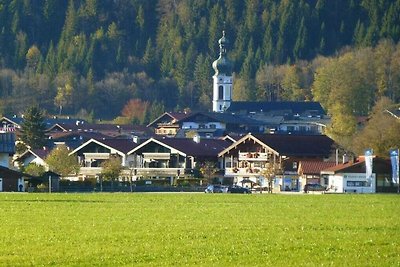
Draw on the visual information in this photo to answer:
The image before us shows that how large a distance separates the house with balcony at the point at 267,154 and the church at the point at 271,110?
39.2m

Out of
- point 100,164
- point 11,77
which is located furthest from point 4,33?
point 100,164

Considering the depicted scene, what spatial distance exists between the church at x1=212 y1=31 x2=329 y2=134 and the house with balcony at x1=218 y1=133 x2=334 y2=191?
129ft

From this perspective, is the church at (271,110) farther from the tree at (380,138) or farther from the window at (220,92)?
the tree at (380,138)

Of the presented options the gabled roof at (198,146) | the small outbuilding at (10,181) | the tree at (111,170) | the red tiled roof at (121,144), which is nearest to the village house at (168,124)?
the gabled roof at (198,146)

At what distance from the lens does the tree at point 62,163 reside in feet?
275

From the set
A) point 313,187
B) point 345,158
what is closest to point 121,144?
point 345,158

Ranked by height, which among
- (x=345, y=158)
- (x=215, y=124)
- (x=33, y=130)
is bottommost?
(x=345, y=158)

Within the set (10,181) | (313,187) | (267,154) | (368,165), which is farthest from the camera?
(267,154)

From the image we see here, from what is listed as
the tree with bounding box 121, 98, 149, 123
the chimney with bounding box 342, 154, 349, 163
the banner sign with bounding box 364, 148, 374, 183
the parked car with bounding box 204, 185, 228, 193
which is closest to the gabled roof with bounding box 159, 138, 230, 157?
the chimney with bounding box 342, 154, 349, 163

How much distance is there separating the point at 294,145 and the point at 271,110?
58.0m

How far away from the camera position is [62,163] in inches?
3324

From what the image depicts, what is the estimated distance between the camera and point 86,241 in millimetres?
27625

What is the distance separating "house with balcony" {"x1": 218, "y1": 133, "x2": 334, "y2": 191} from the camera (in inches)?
3319

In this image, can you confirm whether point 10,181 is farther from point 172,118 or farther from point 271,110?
point 271,110
